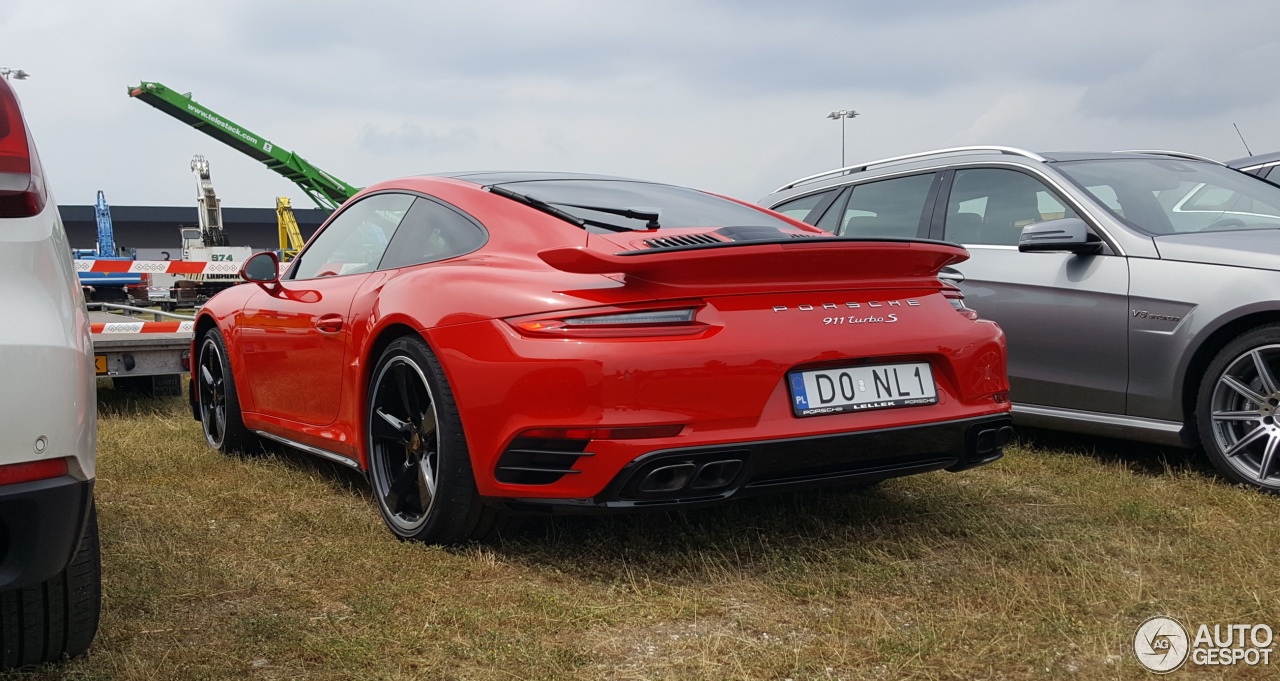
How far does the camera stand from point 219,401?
17.3 ft

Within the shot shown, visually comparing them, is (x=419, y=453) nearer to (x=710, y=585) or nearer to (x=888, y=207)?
(x=710, y=585)

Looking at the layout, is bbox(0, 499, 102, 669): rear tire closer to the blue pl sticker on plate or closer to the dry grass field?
the dry grass field

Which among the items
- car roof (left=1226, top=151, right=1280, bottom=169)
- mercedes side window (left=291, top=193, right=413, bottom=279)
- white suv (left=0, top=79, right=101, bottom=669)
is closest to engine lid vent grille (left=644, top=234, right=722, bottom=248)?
mercedes side window (left=291, top=193, right=413, bottom=279)

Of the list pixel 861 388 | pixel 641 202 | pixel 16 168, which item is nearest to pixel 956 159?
pixel 641 202

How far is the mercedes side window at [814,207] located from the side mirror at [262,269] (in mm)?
2681

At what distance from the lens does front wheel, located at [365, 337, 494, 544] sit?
3.19m

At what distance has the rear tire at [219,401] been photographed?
5.08 m

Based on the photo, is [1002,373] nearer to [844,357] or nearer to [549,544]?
[844,357]

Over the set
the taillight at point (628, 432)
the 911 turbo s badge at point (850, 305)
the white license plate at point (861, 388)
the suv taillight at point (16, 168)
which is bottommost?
the taillight at point (628, 432)

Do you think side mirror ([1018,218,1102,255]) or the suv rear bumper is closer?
the suv rear bumper

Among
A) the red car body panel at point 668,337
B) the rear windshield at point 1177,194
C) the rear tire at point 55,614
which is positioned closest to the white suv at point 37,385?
the rear tire at point 55,614

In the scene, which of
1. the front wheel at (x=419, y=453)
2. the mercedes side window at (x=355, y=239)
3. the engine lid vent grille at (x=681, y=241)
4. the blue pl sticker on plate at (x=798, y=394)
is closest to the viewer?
the blue pl sticker on plate at (x=798, y=394)

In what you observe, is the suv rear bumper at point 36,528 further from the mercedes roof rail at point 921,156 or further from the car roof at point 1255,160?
the car roof at point 1255,160

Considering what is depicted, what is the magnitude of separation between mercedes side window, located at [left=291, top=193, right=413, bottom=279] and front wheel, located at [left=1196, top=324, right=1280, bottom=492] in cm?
309
